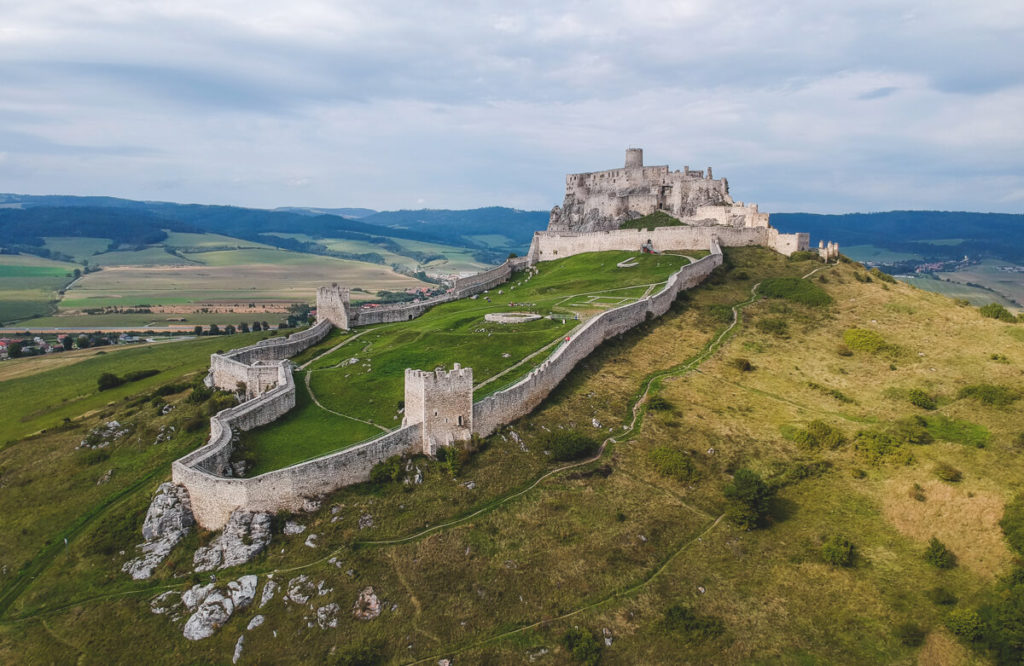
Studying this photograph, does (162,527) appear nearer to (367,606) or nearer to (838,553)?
(367,606)

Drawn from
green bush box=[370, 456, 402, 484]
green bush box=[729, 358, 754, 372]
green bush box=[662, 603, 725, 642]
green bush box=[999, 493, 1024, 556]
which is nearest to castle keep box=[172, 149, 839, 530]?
green bush box=[370, 456, 402, 484]

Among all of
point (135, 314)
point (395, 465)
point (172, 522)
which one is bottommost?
point (135, 314)

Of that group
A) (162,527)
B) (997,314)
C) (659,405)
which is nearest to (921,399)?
(659,405)

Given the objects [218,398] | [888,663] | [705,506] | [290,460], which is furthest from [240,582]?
[888,663]

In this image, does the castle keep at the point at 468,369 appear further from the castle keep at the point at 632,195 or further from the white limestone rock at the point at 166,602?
the white limestone rock at the point at 166,602

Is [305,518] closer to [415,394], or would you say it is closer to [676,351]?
[415,394]

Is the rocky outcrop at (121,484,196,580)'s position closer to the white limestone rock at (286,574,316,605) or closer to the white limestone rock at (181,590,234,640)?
the white limestone rock at (181,590,234,640)
